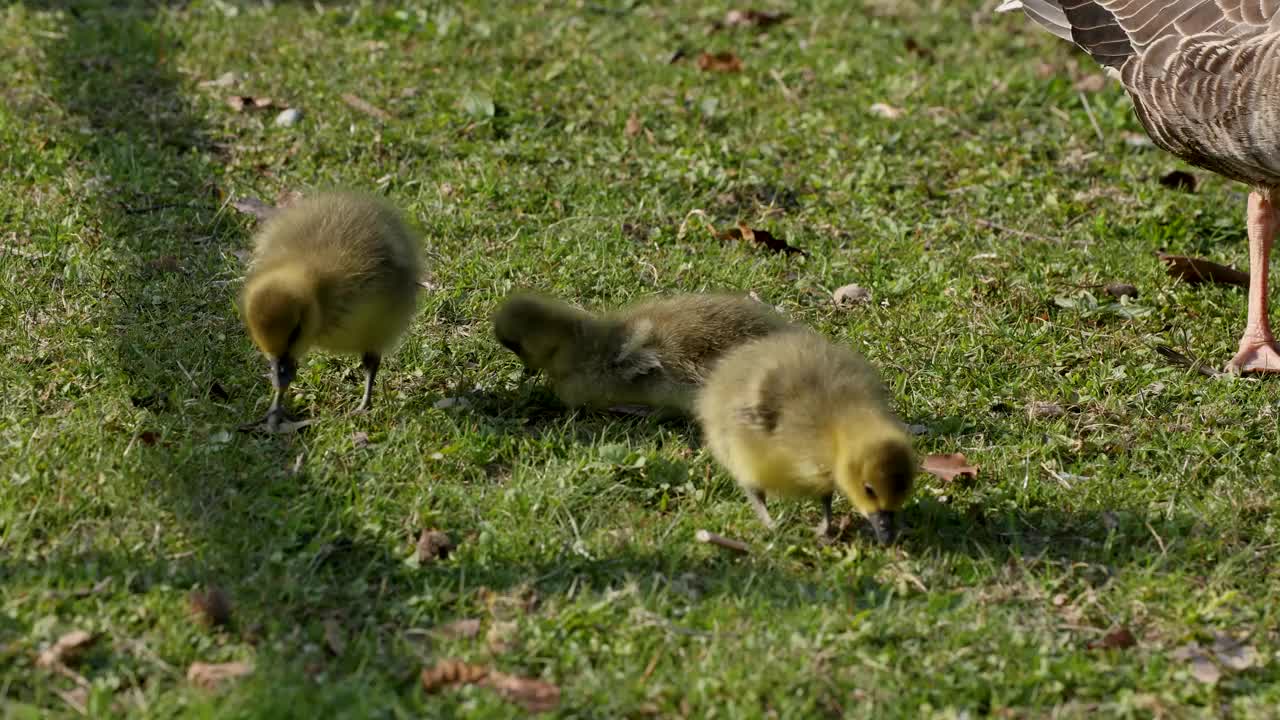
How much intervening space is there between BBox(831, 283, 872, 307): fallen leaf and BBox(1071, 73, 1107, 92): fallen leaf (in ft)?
11.1

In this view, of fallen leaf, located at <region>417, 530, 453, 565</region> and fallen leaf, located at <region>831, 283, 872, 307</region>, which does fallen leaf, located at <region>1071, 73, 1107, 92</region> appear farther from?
fallen leaf, located at <region>417, 530, 453, 565</region>

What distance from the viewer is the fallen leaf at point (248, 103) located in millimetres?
8227

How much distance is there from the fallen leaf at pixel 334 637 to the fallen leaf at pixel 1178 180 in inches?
224

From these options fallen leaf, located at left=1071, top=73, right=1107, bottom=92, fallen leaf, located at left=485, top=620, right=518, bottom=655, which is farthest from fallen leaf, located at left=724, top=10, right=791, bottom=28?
fallen leaf, located at left=485, top=620, right=518, bottom=655

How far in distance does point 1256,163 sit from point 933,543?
2.65 m

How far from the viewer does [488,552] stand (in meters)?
4.50

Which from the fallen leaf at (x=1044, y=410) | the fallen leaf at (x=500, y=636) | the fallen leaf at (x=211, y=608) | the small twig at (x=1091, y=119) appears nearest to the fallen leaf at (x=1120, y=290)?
the fallen leaf at (x=1044, y=410)

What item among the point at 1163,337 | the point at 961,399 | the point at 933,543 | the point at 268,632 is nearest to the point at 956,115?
the point at 1163,337

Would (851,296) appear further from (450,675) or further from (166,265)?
(450,675)

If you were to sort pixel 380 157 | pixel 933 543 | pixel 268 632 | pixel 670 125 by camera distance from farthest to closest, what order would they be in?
pixel 670 125
pixel 380 157
pixel 933 543
pixel 268 632

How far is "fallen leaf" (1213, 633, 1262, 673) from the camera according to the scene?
414cm

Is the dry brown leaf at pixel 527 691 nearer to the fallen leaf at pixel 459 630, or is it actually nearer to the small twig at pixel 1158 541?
the fallen leaf at pixel 459 630

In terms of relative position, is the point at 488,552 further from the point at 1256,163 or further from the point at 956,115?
the point at 956,115

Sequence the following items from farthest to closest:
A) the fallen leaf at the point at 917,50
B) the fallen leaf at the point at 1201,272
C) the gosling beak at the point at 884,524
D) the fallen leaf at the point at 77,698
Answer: the fallen leaf at the point at 917,50 → the fallen leaf at the point at 1201,272 → the gosling beak at the point at 884,524 → the fallen leaf at the point at 77,698
